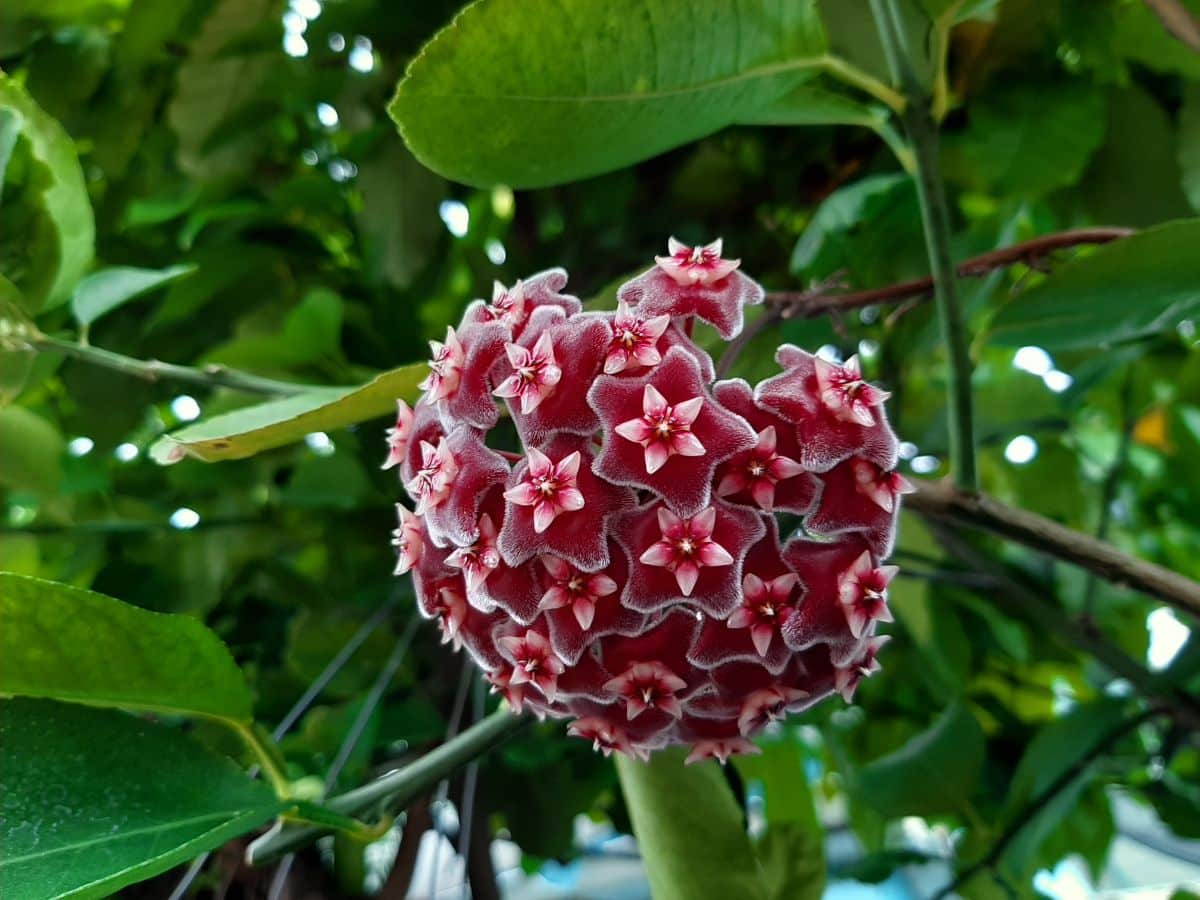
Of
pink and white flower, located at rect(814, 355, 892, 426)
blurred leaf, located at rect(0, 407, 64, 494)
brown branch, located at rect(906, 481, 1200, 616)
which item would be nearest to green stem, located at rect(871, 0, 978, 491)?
brown branch, located at rect(906, 481, 1200, 616)

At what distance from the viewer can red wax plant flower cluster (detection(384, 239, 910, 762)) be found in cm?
38

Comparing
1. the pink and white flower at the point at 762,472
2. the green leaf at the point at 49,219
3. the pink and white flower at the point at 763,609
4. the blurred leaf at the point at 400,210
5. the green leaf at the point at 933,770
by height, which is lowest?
the green leaf at the point at 933,770

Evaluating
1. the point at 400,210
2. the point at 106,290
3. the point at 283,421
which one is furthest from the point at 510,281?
the point at 283,421

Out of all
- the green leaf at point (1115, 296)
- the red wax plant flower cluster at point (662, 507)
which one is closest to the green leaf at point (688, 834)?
the red wax plant flower cluster at point (662, 507)

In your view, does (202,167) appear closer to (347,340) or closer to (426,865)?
(347,340)

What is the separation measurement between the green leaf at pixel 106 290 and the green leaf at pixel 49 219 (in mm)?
10

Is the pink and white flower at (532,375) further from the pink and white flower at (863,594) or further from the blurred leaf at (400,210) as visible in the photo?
the blurred leaf at (400,210)

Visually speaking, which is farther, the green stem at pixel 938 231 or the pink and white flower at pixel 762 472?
the green stem at pixel 938 231

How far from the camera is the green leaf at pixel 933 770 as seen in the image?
28.5 inches

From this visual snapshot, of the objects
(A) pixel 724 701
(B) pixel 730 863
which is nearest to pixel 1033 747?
(B) pixel 730 863

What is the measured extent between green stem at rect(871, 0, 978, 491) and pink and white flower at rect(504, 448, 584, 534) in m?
0.22

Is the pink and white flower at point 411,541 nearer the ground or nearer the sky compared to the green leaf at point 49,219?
nearer the ground

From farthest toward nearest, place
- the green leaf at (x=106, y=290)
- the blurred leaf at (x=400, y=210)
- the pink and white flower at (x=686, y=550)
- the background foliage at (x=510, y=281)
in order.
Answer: the blurred leaf at (x=400, y=210) → the green leaf at (x=106, y=290) → the background foliage at (x=510, y=281) → the pink and white flower at (x=686, y=550)

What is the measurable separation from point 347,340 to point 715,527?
0.57m
